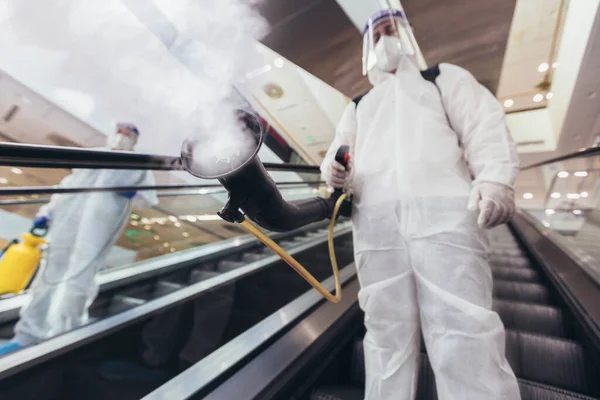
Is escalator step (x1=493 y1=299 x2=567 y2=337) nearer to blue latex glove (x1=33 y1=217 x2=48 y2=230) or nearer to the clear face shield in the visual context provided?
the clear face shield

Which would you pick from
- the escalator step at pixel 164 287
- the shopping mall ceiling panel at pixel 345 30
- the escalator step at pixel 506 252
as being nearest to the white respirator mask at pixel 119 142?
the escalator step at pixel 164 287

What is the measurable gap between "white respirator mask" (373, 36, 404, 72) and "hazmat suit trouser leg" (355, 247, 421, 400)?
2.45ft

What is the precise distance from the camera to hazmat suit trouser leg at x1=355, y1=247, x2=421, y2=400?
0.86 meters

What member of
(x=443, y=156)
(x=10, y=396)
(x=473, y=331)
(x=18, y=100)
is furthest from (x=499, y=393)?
(x=18, y=100)

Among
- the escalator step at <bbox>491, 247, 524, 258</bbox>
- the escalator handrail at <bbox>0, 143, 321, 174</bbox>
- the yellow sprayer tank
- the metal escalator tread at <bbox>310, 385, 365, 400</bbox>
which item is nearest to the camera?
the escalator handrail at <bbox>0, 143, 321, 174</bbox>

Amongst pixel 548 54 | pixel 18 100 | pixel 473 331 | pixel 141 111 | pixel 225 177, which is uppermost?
pixel 548 54

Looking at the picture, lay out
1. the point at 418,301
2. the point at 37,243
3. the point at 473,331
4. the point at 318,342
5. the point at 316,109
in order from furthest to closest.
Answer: the point at 316,109
the point at 37,243
the point at 318,342
the point at 418,301
the point at 473,331

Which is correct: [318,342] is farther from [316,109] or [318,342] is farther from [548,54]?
[548,54]

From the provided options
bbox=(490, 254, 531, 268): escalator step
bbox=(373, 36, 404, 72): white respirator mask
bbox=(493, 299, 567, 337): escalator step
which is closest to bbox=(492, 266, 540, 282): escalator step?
bbox=(490, 254, 531, 268): escalator step

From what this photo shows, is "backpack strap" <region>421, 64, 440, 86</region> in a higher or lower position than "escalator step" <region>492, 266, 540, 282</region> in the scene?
higher

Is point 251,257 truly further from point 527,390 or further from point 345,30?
A: point 345,30

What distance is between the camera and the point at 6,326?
1558mm

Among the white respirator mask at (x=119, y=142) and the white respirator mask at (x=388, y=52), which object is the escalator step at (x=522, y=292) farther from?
the white respirator mask at (x=119, y=142)

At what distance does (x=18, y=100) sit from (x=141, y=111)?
189cm
